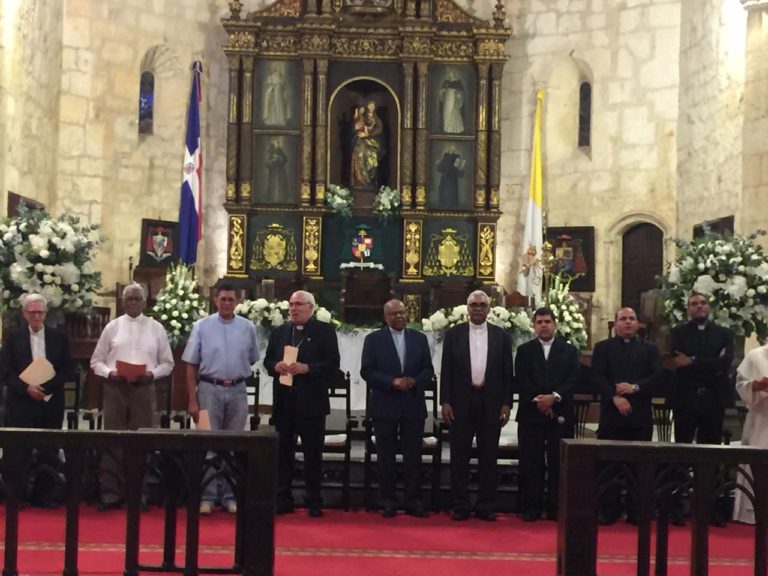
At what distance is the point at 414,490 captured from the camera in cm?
808

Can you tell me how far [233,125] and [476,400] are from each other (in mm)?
9571

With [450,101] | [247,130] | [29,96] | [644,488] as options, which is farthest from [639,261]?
[644,488]

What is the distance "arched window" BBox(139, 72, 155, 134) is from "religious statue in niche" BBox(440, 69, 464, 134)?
4616mm

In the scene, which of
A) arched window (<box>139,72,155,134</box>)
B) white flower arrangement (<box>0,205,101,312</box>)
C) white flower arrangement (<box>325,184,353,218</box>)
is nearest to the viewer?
white flower arrangement (<box>0,205,101,312</box>)

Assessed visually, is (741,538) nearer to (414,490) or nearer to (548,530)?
(548,530)

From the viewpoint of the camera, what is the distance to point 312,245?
16.5 metres

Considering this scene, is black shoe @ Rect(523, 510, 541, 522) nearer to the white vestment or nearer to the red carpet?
the red carpet

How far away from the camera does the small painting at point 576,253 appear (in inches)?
671

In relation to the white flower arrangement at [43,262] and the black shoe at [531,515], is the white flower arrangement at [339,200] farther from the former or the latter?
the black shoe at [531,515]

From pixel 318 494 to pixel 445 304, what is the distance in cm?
820

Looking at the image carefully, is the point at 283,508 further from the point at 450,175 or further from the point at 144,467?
the point at 450,175

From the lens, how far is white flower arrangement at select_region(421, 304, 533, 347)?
37.0ft

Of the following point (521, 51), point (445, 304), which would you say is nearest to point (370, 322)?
point (445, 304)

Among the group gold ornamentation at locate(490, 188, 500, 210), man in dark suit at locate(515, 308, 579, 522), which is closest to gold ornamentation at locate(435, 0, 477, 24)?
gold ornamentation at locate(490, 188, 500, 210)
